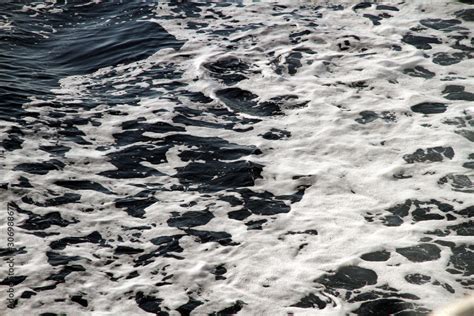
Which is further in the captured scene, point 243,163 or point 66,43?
point 66,43

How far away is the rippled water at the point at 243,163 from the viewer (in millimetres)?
4633

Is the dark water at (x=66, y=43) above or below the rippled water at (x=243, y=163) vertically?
above

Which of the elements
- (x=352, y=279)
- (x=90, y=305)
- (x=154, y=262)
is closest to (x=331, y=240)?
(x=352, y=279)

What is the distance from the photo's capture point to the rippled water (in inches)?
182

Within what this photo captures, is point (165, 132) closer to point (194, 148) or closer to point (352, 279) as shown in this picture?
point (194, 148)

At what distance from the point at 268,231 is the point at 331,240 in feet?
1.87

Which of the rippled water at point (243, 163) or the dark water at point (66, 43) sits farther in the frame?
the dark water at point (66, 43)

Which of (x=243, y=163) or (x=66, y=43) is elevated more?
(x=66, y=43)

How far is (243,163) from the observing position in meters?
6.38

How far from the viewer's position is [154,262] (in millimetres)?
4957

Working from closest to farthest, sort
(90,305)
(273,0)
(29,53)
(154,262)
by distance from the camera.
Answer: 1. (90,305)
2. (154,262)
3. (29,53)
4. (273,0)

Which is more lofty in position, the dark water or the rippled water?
the dark water

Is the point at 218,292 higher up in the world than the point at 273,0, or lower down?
lower down

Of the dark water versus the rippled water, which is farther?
the dark water
